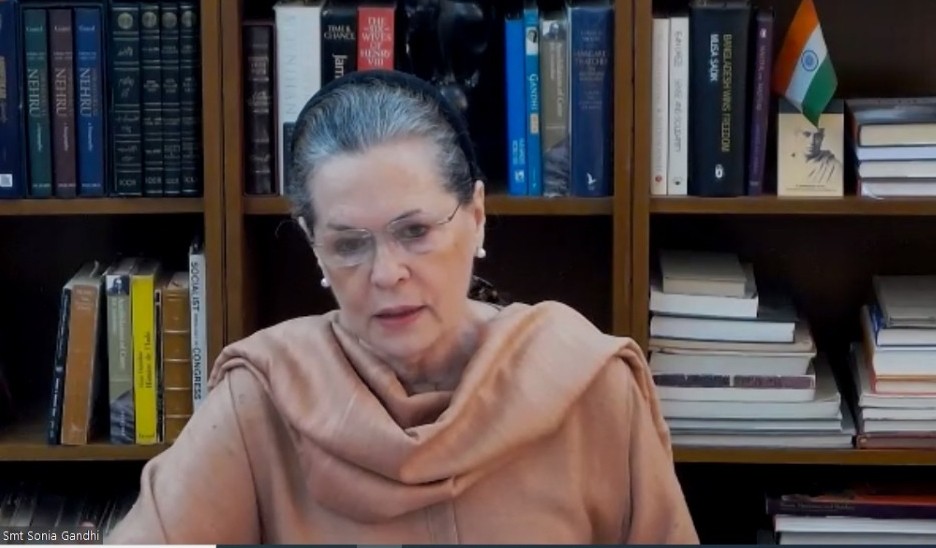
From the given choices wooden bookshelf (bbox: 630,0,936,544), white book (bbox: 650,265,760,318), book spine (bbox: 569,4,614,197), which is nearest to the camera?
book spine (bbox: 569,4,614,197)

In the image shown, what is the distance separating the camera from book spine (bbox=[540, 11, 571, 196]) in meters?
2.21

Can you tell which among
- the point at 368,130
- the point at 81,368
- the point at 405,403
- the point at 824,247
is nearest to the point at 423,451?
the point at 405,403

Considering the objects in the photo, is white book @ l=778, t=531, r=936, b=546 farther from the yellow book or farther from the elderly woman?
the yellow book

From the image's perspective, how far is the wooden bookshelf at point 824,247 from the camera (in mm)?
2449

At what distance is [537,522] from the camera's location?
5.08 ft

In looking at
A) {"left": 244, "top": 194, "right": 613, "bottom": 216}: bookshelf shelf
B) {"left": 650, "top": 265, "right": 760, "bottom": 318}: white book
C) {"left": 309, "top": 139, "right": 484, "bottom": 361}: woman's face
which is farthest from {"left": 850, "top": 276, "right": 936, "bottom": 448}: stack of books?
{"left": 309, "top": 139, "right": 484, "bottom": 361}: woman's face

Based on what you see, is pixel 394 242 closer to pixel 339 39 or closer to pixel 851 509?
pixel 339 39

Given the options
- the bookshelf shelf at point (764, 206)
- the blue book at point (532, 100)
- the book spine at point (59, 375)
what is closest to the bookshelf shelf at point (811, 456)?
the bookshelf shelf at point (764, 206)

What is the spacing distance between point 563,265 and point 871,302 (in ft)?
1.74

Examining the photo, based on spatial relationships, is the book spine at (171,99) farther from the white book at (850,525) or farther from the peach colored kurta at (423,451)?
the white book at (850,525)

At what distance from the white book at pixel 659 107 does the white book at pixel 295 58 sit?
1.66ft

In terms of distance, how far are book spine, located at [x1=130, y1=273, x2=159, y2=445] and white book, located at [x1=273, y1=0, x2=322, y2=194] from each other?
11.2 inches

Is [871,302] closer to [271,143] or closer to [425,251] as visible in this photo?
[271,143]

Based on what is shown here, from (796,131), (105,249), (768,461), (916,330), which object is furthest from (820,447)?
(105,249)
